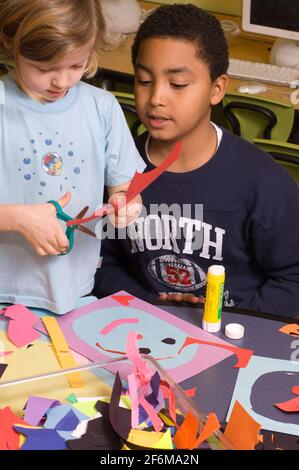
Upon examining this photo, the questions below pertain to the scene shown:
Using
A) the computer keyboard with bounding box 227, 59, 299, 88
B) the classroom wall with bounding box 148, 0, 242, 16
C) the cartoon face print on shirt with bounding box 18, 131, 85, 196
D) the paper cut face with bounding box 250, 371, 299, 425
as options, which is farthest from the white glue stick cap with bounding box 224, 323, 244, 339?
the classroom wall with bounding box 148, 0, 242, 16

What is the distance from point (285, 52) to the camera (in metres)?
3.17

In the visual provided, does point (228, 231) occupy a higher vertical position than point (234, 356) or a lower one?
higher

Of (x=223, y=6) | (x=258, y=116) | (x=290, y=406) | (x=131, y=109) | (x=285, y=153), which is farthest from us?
(x=223, y=6)

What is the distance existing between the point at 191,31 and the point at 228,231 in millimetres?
494

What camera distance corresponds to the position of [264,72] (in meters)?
3.07

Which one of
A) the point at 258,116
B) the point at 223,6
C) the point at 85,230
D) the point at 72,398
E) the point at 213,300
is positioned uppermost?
the point at 223,6

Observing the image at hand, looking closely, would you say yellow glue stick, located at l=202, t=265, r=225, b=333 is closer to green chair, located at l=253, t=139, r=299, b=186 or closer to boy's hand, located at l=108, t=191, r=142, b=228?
boy's hand, located at l=108, t=191, r=142, b=228

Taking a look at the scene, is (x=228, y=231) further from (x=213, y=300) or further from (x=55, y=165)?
(x=55, y=165)

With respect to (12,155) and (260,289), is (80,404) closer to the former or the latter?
(12,155)

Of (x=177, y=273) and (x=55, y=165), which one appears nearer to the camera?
(x=55, y=165)

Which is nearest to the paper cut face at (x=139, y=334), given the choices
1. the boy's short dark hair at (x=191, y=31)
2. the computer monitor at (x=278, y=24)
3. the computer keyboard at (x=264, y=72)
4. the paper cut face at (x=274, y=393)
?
the paper cut face at (x=274, y=393)

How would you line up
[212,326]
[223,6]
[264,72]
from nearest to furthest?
[212,326], [264,72], [223,6]

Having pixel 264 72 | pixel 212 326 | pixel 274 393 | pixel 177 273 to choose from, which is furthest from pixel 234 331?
pixel 264 72

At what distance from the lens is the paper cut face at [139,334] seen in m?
1.33
